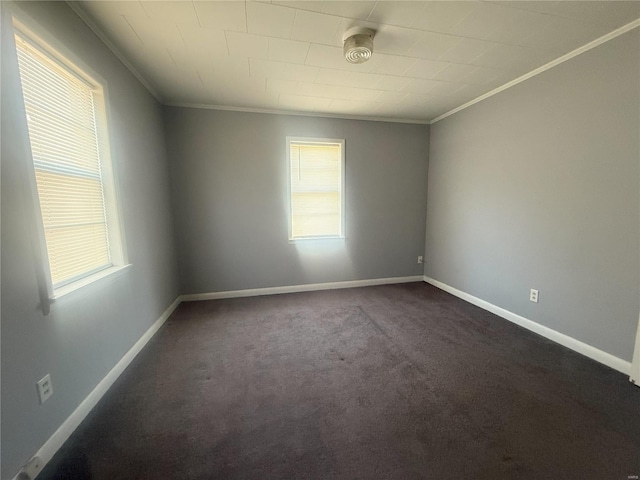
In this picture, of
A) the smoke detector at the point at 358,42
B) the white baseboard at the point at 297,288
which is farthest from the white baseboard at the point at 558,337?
the smoke detector at the point at 358,42

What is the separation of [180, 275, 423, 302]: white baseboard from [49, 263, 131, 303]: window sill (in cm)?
149

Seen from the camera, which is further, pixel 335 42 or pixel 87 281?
pixel 335 42

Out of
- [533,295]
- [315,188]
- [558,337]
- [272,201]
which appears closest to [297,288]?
[272,201]

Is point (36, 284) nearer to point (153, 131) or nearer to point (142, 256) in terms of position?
point (142, 256)

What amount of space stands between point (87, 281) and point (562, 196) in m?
3.71

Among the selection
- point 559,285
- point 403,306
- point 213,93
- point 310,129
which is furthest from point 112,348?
point 559,285

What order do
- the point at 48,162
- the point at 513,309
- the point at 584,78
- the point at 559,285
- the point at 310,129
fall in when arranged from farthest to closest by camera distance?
the point at 310,129 → the point at 513,309 → the point at 559,285 → the point at 584,78 → the point at 48,162

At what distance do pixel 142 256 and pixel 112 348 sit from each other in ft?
2.69

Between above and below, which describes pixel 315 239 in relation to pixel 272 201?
below

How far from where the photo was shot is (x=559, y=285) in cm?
224

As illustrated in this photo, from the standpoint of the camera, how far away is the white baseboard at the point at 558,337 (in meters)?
1.88

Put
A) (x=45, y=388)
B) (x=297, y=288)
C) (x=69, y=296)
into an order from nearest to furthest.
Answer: (x=45, y=388)
(x=69, y=296)
(x=297, y=288)

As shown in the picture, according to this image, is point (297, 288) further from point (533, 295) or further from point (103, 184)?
point (533, 295)

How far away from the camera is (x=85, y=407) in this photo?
4.93 feet
